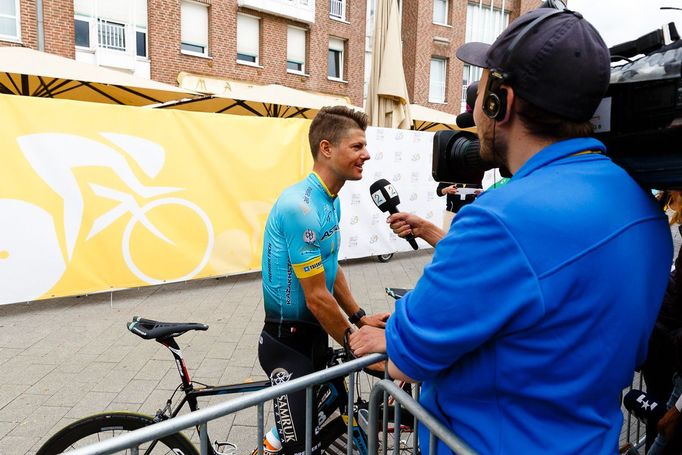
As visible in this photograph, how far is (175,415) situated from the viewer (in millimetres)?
2350

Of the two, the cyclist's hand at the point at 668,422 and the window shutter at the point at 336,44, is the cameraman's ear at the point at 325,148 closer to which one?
the cyclist's hand at the point at 668,422

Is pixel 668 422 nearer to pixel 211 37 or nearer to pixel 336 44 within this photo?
pixel 211 37

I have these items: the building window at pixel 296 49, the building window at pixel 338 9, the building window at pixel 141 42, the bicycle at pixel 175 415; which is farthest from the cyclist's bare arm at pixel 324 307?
the building window at pixel 338 9

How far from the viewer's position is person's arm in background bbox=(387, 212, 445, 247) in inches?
93.5

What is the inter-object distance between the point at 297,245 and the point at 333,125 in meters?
0.76

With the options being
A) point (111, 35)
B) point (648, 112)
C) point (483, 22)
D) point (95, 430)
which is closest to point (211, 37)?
point (111, 35)

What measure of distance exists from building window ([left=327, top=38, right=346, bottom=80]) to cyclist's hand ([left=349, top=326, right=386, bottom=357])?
933 inches

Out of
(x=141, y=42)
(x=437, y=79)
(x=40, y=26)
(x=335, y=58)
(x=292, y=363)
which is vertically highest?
(x=335, y=58)

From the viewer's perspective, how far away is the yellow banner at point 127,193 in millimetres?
5488

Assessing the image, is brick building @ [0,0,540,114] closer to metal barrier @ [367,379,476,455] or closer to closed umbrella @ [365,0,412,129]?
closed umbrella @ [365,0,412,129]

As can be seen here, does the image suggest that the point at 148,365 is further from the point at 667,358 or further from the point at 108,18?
the point at 108,18

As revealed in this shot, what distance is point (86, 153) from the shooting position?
19.3ft

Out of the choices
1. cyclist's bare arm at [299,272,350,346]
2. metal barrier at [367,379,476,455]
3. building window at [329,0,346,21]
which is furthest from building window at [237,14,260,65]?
metal barrier at [367,379,476,455]

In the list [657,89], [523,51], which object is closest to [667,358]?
[657,89]
